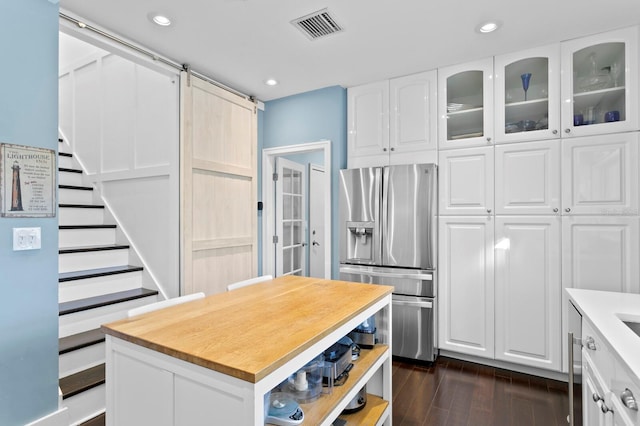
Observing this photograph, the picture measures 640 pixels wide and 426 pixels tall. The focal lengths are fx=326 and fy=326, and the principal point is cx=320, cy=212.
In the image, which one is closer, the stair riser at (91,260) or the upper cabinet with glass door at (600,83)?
the upper cabinet with glass door at (600,83)

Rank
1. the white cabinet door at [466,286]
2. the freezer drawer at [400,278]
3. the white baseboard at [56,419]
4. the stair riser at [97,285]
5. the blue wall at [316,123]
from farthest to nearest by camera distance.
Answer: the blue wall at [316,123] → the freezer drawer at [400,278] → the white cabinet door at [466,286] → the stair riser at [97,285] → the white baseboard at [56,419]

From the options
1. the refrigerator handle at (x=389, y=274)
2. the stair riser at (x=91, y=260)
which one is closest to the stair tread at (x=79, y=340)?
the stair riser at (x=91, y=260)

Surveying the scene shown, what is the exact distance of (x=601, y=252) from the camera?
7.88ft

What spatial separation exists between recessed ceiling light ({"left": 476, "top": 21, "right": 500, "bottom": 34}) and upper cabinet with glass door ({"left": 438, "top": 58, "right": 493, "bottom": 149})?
476 mm

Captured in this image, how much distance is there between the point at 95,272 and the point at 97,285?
15cm

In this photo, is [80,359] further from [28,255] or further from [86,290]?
[28,255]

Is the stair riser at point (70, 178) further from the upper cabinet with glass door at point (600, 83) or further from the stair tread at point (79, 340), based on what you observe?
the upper cabinet with glass door at point (600, 83)

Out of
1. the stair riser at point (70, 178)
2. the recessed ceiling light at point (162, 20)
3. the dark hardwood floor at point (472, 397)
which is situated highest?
the recessed ceiling light at point (162, 20)

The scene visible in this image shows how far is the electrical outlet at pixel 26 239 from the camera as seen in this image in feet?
5.32

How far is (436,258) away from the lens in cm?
289

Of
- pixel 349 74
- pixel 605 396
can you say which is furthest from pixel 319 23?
pixel 605 396

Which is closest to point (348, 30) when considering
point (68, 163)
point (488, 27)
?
point (488, 27)

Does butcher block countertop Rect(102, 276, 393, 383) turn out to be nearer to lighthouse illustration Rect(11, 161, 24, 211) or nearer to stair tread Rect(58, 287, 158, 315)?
lighthouse illustration Rect(11, 161, 24, 211)

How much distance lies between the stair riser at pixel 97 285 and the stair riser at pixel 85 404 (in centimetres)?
80
